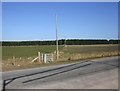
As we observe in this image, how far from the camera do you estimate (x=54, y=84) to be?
516 inches

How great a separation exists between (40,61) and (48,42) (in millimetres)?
159909

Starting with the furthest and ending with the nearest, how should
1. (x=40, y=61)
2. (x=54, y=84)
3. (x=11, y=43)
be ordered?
(x=11, y=43)
(x=40, y=61)
(x=54, y=84)

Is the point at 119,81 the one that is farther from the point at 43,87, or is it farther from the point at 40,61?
the point at 40,61

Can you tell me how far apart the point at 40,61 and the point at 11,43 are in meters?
155

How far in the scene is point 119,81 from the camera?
14.0 meters

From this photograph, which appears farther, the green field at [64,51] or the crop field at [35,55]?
the green field at [64,51]

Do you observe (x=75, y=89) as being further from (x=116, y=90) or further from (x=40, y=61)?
(x=40, y=61)

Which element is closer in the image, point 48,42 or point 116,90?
point 116,90

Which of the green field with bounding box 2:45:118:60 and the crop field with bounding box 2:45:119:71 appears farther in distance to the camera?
the green field with bounding box 2:45:118:60

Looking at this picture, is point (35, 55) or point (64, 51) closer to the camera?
point (35, 55)

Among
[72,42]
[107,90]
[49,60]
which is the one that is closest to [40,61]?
[49,60]

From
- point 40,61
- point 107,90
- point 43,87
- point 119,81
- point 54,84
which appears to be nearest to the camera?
point 107,90

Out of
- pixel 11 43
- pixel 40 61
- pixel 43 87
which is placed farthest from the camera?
pixel 11 43

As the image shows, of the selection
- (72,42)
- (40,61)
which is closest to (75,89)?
(40,61)
